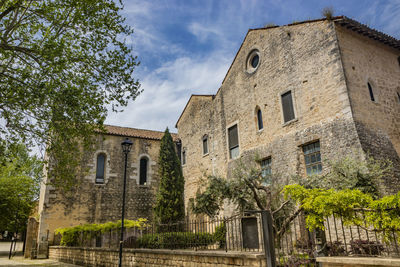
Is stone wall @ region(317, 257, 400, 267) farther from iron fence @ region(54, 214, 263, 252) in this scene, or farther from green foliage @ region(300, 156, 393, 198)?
green foliage @ region(300, 156, 393, 198)

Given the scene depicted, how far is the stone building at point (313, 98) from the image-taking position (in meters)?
10.8

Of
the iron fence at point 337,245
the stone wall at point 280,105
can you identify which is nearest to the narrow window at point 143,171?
the stone wall at point 280,105

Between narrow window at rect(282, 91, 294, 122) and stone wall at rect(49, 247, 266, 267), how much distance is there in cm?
772

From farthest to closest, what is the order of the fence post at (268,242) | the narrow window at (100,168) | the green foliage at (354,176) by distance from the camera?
the narrow window at (100,168), the green foliage at (354,176), the fence post at (268,242)

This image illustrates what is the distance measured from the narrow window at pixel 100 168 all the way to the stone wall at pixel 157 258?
5.42 metres

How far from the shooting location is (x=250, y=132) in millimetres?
15102

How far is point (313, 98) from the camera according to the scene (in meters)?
12.1

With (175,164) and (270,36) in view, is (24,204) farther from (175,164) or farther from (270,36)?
(270,36)

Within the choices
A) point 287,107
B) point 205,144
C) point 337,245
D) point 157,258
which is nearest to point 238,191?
point 157,258

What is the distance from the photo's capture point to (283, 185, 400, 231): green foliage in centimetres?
486

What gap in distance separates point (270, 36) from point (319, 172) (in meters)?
7.47

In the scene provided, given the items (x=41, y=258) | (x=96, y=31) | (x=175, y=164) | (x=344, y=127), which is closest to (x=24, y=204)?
(x=41, y=258)

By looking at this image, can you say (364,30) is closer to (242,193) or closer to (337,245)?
(242,193)

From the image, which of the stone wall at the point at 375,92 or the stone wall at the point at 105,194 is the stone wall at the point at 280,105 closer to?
the stone wall at the point at 375,92
